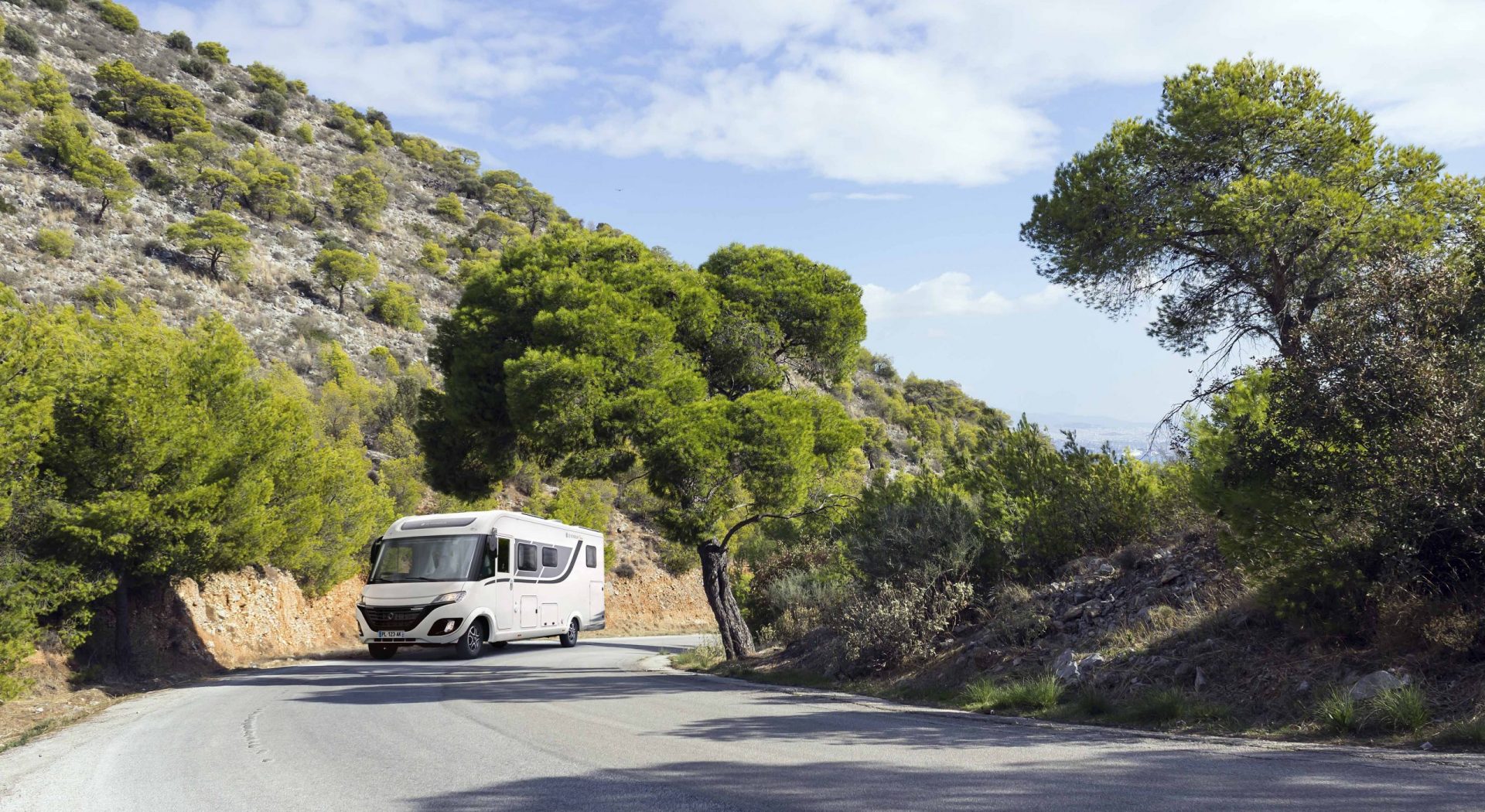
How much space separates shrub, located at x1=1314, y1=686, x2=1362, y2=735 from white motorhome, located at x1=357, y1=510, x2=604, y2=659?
1540cm

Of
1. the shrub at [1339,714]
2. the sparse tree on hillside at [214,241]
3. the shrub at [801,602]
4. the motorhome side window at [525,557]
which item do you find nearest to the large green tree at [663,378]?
the shrub at [801,602]

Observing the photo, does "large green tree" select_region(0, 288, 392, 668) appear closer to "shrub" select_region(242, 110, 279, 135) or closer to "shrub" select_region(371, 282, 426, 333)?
"shrub" select_region(371, 282, 426, 333)

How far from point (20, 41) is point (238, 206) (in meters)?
14.9

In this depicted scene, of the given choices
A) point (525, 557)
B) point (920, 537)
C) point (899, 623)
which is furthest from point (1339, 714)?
point (525, 557)

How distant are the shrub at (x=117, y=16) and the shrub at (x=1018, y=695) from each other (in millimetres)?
78840

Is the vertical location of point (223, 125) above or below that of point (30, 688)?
above

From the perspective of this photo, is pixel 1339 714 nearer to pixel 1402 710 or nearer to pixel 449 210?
pixel 1402 710

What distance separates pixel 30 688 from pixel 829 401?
13315mm

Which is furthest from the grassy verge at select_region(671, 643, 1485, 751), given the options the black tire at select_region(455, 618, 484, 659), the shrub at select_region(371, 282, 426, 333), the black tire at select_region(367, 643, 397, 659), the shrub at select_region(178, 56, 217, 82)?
the shrub at select_region(178, 56, 217, 82)

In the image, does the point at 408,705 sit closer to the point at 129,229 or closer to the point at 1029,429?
the point at 1029,429

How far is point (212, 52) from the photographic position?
7469 cm

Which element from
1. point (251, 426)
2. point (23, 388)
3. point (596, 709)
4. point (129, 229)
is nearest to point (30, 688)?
point (23, 388)

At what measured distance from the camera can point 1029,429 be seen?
1459cm

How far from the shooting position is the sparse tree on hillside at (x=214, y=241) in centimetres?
4350
